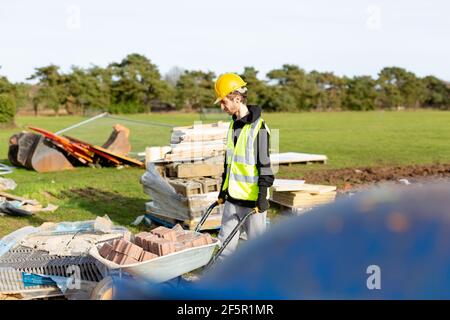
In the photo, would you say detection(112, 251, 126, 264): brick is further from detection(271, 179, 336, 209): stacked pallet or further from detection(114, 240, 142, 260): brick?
detection(271, 179, 336, 209): stacked pallet

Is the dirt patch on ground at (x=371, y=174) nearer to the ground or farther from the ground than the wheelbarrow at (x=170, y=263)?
nearer to the ground

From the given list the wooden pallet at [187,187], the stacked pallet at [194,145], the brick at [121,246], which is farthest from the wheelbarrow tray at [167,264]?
the stacked pallet at [194,145]

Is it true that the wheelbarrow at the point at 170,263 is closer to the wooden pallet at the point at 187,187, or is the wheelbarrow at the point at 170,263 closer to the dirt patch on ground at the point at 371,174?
the wooden pallet at the point at 187,187

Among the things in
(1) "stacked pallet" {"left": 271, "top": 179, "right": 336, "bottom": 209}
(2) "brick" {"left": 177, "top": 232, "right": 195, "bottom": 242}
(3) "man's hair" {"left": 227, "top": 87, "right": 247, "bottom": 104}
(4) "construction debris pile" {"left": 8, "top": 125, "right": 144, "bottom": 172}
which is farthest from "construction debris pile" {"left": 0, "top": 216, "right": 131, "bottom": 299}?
(4) "construction debris pile" {"left": 8, "top": 125, "right": 144, "bottom": 172}

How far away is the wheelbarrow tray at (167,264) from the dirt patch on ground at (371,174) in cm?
760

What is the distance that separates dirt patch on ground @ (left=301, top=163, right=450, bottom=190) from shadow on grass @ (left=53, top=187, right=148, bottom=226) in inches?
167

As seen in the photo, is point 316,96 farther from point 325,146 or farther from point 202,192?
point 202,192

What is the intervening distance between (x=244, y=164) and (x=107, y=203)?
622 centimetres

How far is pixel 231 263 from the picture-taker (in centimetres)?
257

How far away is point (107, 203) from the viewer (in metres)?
10.8

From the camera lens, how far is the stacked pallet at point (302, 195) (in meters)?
9.17

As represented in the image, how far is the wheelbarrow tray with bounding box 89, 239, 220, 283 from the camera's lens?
425 cm
